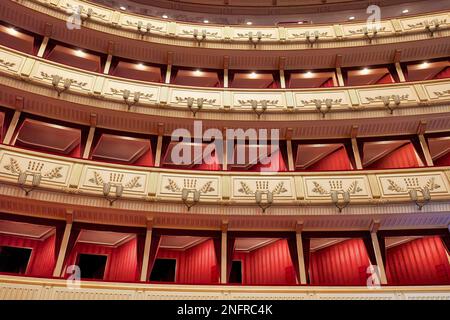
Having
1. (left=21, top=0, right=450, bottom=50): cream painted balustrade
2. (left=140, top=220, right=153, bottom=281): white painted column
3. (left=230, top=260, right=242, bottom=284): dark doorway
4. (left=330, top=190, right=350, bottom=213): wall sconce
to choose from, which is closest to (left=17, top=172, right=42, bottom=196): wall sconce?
(left=140, top=220, right=153, bottom=281): white painted column

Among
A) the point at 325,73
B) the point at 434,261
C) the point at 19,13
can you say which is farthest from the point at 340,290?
the point at 19,13

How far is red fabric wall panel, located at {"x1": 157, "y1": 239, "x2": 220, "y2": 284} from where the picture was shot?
24.0 ft

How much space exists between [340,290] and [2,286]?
482 centimetres

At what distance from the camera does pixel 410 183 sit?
6875 mm

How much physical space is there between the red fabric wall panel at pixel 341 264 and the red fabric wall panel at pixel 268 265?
60cm

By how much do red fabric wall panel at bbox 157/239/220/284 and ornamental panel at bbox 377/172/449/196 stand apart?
3.51 meters

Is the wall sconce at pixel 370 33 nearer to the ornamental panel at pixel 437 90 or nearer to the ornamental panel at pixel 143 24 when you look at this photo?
the ornamental panel at pixel 437 90

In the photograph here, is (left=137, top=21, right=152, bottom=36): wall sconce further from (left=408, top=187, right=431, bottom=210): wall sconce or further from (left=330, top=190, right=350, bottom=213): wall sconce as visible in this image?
(left=408, top=187, right=431, bottom=210): wall sconce

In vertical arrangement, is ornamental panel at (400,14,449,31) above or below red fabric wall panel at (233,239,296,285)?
above

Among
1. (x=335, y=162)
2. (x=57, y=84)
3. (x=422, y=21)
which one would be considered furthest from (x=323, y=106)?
(x=57, y=84)

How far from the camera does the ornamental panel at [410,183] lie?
22.1 ft

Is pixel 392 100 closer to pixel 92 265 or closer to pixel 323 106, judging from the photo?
pixel 323 106

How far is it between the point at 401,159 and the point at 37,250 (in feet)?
26.3

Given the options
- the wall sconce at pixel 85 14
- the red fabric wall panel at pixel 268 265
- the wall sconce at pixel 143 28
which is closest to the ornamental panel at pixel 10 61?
the wall sconce at pixel 85 14
